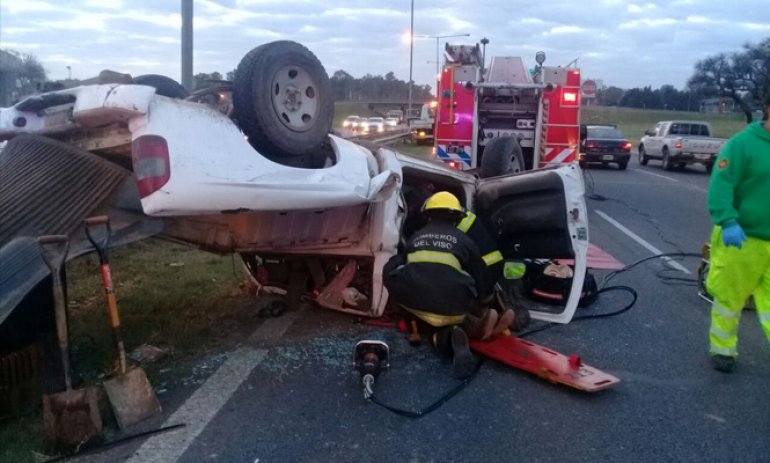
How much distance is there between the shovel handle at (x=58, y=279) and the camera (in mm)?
3377

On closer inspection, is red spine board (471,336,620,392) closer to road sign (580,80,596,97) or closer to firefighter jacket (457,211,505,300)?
firefighter jacket (457,211,505,300)

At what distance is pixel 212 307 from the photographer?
556 cm

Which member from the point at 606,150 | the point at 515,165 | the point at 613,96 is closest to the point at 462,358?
the point at 515,165

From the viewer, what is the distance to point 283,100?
14.9ft

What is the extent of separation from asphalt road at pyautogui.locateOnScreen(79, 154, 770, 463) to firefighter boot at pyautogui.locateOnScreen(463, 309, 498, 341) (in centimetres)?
24

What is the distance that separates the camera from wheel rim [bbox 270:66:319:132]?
14.6 ft

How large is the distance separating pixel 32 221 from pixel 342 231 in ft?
6.33

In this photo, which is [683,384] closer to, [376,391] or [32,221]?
[376,391]

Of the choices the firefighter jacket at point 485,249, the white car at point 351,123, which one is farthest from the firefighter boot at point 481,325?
the white car at point 351,123

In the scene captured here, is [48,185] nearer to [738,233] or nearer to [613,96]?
[738,233]

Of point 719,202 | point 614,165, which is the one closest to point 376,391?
point 719,202

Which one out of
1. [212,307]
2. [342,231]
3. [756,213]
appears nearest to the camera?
[756,213]

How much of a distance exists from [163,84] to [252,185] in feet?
6.06

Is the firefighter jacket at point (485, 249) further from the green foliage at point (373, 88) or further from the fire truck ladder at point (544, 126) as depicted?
the green foliage at point (373, 88)
